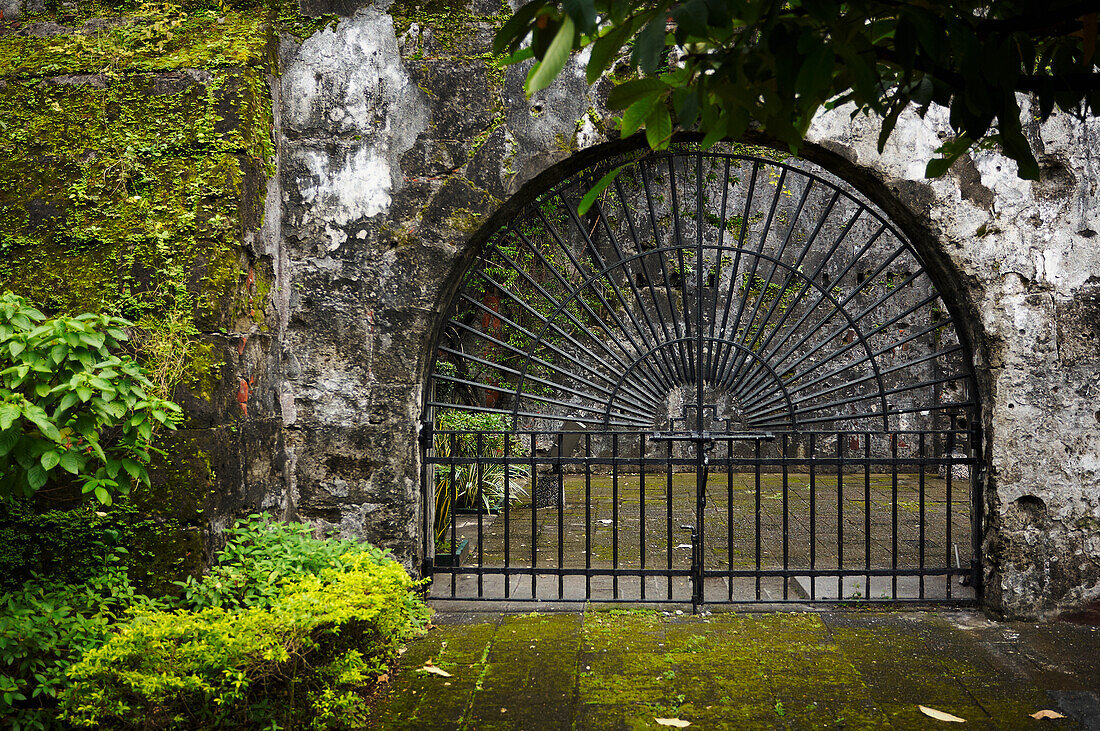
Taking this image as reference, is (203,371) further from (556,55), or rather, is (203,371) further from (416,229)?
(556,55)

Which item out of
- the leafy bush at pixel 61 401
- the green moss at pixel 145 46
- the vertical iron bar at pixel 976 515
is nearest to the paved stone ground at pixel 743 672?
the vertical iron bar at pixel 976 515

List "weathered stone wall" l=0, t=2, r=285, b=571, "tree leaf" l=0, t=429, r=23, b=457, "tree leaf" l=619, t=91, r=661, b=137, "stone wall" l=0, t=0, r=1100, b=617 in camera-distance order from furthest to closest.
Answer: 1. "stone wall" l=0, t=0, r=1100, b=617
2. "weathered stone wall" l=0, t=2, r=285, b=571
3. "tree leaf" l=0, t=429, r=23, b=457
4. "tree leaf" l=619, t=91, r=661, b=137

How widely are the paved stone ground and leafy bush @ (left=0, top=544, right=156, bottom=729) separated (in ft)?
3.78

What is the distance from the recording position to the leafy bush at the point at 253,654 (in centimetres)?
267

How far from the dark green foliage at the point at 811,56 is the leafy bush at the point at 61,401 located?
1907mm

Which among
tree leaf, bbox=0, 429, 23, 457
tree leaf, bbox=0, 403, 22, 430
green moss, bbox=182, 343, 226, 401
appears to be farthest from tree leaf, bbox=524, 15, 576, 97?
green moss, bbox=182, 343, 226, 401

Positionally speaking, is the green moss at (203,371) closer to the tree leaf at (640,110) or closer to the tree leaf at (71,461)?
the tree leaf at (71,461)

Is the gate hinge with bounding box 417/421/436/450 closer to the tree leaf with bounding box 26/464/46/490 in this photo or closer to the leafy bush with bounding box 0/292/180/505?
the leafy bush with bounding box 0/292/180/505

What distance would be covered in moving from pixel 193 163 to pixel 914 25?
3.37 meters

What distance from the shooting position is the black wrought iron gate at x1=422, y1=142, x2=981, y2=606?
175 inches

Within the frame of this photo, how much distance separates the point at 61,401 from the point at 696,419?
212 inches

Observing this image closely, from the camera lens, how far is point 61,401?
2598 mm

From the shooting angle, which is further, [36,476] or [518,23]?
[36,476]

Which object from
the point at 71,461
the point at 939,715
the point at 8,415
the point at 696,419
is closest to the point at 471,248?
the point at 71,461
